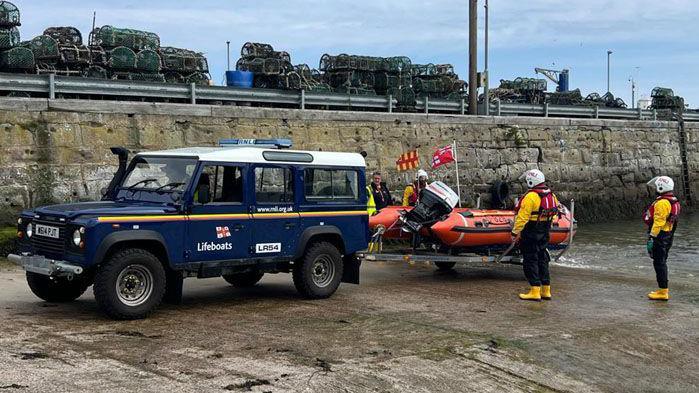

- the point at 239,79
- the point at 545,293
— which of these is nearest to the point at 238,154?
the point at 545,293

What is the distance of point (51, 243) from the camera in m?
9.08

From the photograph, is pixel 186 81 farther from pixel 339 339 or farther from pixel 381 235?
pixel 339 339

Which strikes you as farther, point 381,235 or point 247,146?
point 381,235

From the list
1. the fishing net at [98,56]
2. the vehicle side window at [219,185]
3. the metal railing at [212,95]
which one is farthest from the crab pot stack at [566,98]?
the vehicle side window at [219,185]

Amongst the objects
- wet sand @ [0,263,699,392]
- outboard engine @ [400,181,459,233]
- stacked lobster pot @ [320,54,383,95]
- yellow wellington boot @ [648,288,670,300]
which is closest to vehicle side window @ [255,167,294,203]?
wet sand @ [0,263,699,392]

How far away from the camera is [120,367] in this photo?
7.07 m

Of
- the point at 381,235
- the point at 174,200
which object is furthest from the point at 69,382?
the point at 381,235

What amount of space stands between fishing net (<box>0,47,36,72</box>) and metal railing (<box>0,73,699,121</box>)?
41.5 inches

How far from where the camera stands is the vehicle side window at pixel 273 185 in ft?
34.4

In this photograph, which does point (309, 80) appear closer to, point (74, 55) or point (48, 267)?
point (74, 55)

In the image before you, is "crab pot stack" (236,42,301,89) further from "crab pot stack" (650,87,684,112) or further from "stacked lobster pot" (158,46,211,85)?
"crab pot stack" (650,87,684,112)

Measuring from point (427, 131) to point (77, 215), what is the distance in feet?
52.4

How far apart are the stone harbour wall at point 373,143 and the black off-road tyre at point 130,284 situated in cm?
725

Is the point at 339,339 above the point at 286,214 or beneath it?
beneath
